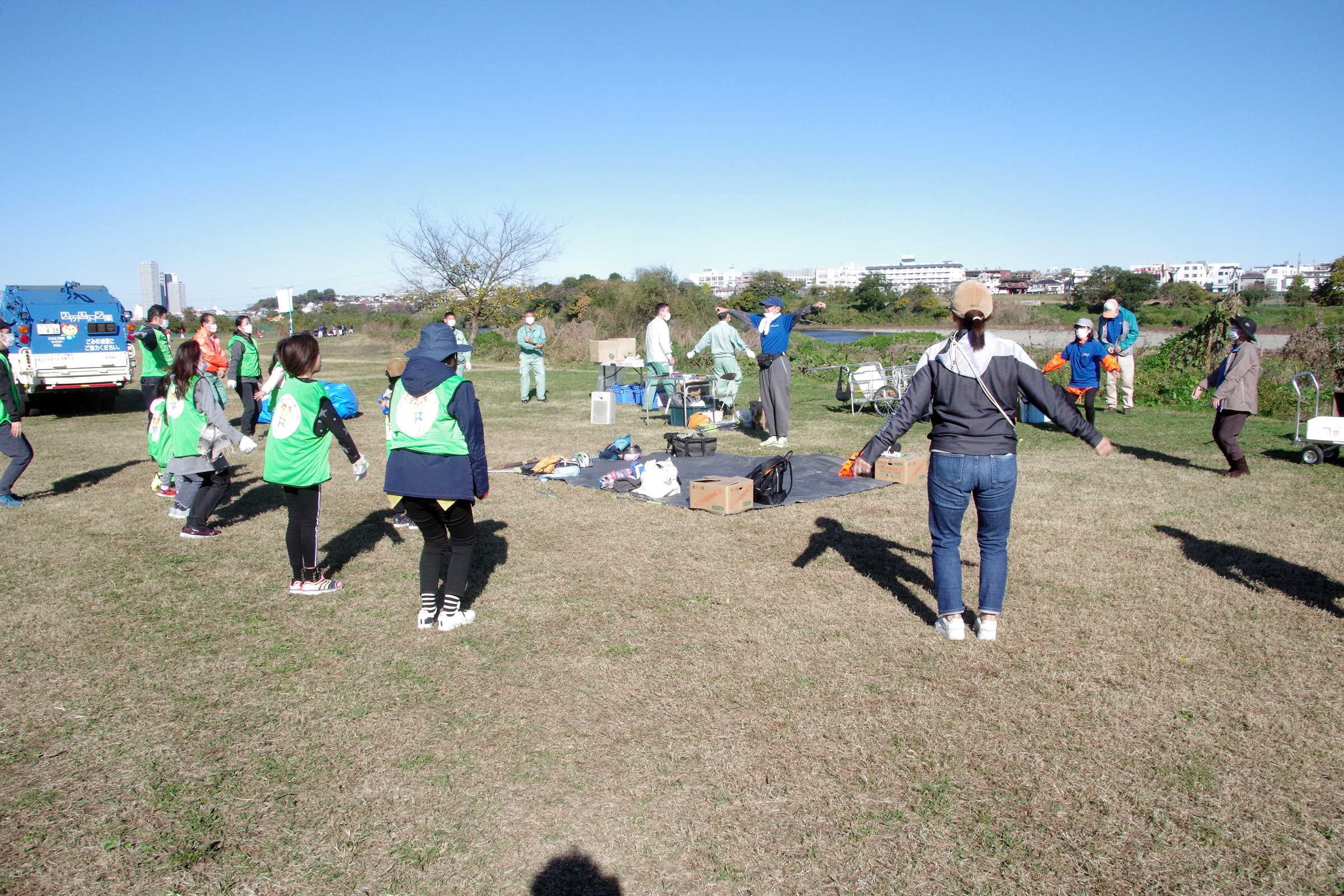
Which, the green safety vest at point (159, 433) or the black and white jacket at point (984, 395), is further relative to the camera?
the green safety vest at point (159, 433)

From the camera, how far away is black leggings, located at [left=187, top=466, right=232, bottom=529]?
23.7 feet

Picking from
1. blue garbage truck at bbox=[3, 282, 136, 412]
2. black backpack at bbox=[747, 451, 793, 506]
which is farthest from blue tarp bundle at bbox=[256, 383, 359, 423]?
black backpack at bbox=[747, 451, 793, 506]

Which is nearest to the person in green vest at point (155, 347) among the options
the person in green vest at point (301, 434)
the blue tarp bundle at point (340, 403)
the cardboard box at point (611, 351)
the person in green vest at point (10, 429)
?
the blue tarp bundle at point (340, 403)

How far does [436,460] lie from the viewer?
15.4ft

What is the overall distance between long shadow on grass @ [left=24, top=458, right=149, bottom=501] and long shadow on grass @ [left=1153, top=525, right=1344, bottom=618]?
432 inches

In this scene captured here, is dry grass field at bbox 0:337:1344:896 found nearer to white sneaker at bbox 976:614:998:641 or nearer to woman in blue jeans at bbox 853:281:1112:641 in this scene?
white sneaker at bbox 976:614:998:641


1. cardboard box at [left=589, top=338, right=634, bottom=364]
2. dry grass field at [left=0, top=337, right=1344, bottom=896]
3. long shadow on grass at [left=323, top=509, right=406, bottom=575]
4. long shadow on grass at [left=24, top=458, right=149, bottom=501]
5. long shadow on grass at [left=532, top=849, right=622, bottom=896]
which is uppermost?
cardboard box at [left=589, top=338, right=634, bottom=364]

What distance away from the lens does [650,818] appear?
127 inches

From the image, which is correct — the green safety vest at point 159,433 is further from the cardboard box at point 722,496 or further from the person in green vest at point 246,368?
the cardboard box at point 722,496

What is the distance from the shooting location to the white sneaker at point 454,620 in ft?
16.7

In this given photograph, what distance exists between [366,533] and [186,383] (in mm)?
1930

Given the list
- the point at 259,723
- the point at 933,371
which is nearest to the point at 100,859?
the point at 259,723

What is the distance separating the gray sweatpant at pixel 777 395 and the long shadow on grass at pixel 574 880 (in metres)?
8.18

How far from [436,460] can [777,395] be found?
6.73m
